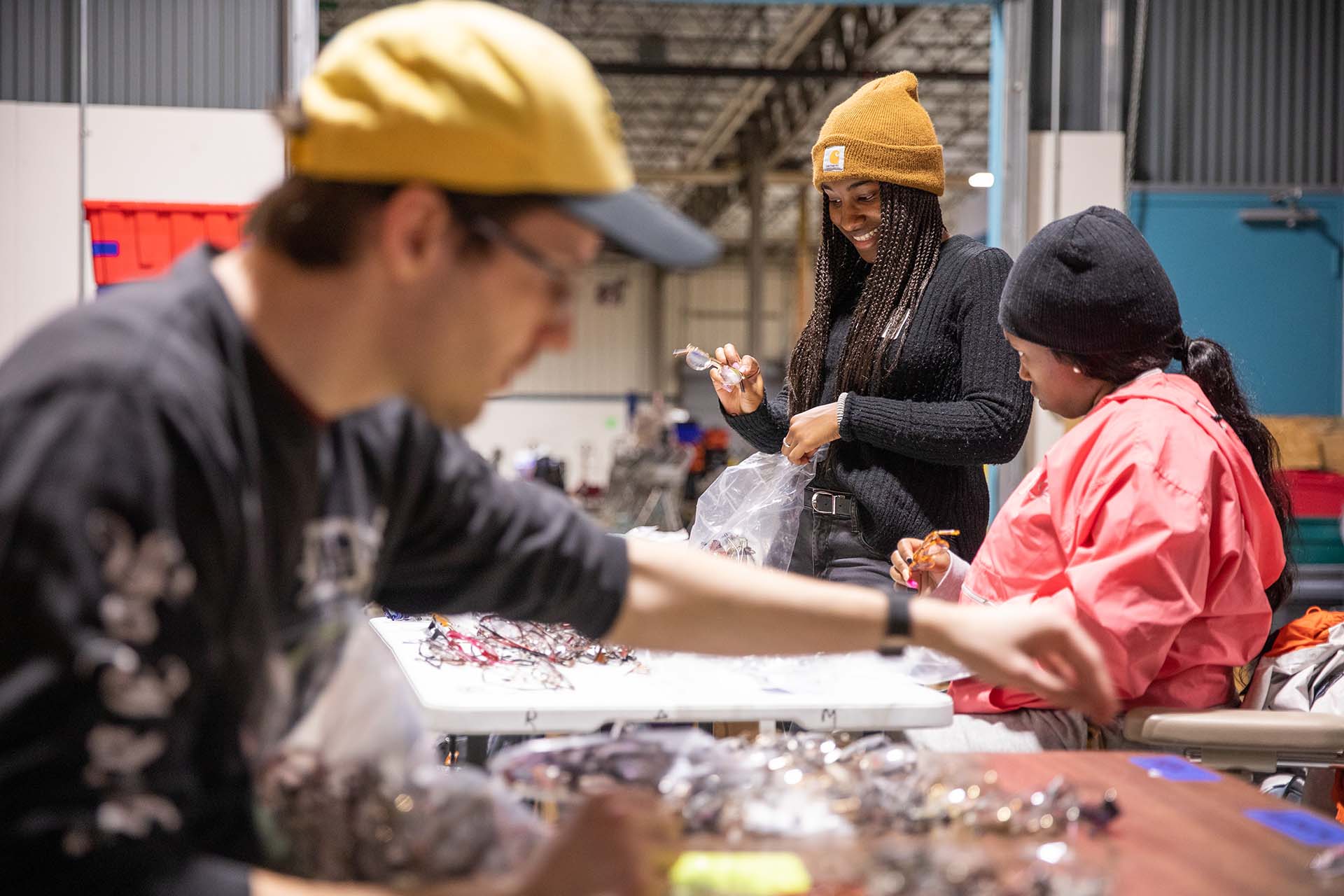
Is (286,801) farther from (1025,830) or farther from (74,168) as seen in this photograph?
(74,168)

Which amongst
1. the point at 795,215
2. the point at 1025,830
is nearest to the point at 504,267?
the point at 1025,830

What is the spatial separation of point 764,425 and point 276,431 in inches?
72.8

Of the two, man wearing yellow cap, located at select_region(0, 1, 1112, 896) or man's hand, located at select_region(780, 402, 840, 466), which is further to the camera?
man's hand, located at select_region(780, 402, 840, 466)

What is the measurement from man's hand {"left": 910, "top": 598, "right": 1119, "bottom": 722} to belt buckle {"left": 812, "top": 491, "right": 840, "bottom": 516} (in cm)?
114

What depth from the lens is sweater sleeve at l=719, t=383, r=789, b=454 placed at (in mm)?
2723

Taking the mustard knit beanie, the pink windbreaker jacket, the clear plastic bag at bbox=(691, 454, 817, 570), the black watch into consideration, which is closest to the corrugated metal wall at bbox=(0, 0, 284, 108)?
the mustard knit beanie

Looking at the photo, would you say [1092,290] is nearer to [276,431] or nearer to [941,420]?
[941,420]

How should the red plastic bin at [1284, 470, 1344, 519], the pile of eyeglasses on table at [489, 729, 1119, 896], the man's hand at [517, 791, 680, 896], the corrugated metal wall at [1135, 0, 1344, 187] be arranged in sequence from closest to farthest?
1. the man's hand at [517, 791, 680, 896]
2. the pile of eyeglasses on table at [489, 729, 1119, 896]
3. the red plastic bin at [1284, 470, 1344, 519]
4. the corrugated metal wall at [1135, 0, 1344, 187]

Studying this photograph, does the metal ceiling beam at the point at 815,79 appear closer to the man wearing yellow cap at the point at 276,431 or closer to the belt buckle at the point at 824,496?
the belt buckle at the point at 824,496

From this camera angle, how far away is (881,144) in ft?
8.20

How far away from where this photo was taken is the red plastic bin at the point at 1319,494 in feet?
16.3

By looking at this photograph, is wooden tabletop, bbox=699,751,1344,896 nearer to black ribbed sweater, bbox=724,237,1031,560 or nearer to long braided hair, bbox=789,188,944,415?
black ribbed sweater, bbox=724,237,1031,560

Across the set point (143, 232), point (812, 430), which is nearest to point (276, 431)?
point (812, 430)

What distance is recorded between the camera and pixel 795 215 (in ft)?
73.7
